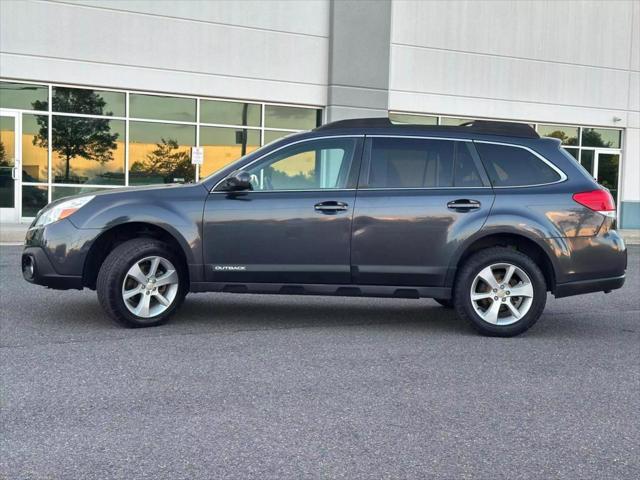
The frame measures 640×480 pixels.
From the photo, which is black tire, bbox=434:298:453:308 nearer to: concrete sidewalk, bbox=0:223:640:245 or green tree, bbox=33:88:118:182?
concrete sidewalk, bbox=0:223:640:245

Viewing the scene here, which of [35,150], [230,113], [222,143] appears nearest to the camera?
[35,150]

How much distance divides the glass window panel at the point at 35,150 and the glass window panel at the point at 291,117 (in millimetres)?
5725

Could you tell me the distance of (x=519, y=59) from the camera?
23.1 m

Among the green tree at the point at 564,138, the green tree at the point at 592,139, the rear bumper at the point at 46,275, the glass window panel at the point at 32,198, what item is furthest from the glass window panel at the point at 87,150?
the green tree at the point at 592,139

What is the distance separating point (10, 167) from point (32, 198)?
0.89 metres

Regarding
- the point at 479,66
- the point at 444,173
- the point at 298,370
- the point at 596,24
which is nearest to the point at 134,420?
the point at 298,370

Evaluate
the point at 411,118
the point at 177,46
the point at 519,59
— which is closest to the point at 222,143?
the point at 177,46

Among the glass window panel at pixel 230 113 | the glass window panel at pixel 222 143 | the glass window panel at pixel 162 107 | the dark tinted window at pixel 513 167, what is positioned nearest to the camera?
the dark tinted window at pixel 513 167

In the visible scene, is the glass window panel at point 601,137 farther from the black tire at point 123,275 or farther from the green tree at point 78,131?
the black tire at point 123,275

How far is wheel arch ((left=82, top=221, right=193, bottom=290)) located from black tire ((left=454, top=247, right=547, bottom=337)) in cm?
230

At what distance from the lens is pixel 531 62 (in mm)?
23266

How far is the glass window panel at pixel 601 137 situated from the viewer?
24562 mm

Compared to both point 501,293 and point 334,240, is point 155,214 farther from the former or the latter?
point 501,293

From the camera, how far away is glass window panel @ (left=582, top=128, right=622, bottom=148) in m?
24.6
